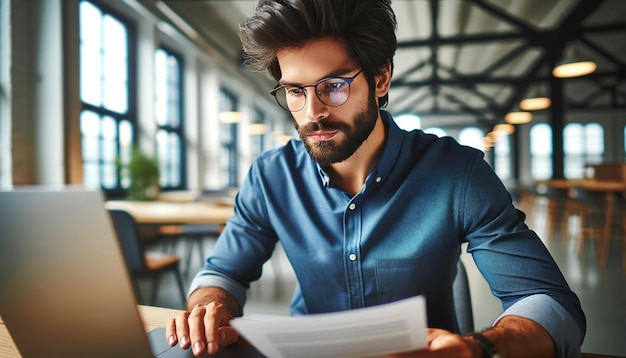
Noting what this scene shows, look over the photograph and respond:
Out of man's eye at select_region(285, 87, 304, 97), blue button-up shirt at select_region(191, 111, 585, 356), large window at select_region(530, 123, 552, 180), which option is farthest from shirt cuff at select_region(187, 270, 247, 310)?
large window at select_region(530, 123, 552, 180)

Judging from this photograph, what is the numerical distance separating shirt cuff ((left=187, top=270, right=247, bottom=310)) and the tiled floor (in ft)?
1.96

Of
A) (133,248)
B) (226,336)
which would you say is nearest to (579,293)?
(226,336)

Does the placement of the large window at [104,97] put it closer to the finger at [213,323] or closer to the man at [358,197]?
the man at [358,197]

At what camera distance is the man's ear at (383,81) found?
3.61 feet

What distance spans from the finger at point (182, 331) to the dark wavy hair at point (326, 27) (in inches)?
26.9

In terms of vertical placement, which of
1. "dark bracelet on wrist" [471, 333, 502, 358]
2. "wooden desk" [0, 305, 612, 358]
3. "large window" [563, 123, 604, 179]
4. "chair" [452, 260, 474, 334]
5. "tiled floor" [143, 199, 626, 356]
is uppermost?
"large window" [563, 123, 604, 179]

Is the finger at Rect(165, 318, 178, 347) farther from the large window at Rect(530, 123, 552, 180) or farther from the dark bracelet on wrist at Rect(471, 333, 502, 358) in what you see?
the large window at Rect(530, 123, 552, 180)

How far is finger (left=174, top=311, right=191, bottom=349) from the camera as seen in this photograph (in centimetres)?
68

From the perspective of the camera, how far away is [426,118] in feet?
56.1

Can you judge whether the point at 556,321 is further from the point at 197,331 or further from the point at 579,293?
the point at 579,293

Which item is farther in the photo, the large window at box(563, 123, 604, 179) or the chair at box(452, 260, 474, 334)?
the large window at box(563, 123, 604, 179)

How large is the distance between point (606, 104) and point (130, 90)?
17037 mm

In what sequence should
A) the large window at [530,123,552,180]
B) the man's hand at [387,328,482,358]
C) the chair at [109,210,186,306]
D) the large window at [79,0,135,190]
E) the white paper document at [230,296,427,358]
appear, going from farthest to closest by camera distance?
the large window at [530,123,552,180] → the large window at [79,0,135,190] → the chair at [109,210,186,306] → the man's hand at [387,328,482,358] → the white paper document at [230,296,427,358]

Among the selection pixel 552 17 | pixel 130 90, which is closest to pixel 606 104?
pixel 552 17
